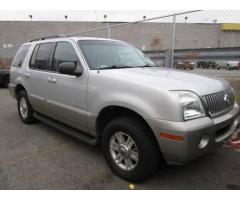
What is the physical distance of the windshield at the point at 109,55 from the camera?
380 cm

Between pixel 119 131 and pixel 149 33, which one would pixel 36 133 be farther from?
pixel 149 33

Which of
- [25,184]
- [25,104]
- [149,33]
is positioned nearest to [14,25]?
[149,33]

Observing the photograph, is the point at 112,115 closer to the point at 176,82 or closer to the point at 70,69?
the point at 70,69

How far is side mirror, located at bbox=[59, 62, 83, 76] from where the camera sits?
3600 millimetres

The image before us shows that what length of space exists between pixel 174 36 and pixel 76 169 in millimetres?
4190

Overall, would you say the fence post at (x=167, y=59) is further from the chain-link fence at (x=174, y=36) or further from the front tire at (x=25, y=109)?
the front tire at (x=25, y=109)

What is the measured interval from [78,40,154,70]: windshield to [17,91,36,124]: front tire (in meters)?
2.22

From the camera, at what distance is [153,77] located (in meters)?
3.15

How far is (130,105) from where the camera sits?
116 inches

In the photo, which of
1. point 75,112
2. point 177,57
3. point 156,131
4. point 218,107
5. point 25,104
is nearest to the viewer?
point 156,131

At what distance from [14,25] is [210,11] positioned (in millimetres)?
41964

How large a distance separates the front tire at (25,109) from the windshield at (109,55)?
2.22 metres

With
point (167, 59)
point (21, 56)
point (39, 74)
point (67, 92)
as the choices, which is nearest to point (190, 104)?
point (67, 92)

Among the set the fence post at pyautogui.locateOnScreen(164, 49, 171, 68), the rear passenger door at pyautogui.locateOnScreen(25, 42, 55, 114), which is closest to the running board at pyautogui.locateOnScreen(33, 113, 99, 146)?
the rear passenger door at pyautogui.locateOnScreen(25, 42, 55, 114)
